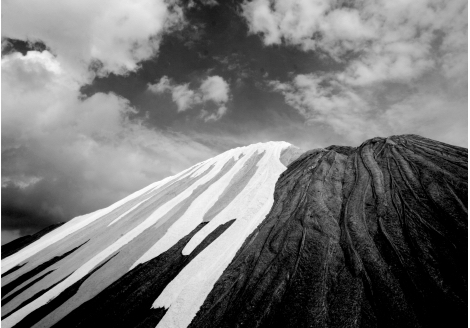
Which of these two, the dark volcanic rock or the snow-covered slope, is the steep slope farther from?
the dark volcanic rock

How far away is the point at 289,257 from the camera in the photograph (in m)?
9.08

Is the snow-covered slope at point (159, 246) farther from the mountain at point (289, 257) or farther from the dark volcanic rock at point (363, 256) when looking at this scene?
the dark volcanic rock at point (363, 256)

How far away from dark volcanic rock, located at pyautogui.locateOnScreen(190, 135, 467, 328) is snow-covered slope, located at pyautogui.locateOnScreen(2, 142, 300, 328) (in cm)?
114

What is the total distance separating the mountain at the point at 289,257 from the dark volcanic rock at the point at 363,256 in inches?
1.5

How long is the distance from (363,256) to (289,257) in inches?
104

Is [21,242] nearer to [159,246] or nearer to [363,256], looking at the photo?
[159,246]

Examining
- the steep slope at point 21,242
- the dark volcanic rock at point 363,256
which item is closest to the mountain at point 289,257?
the dark volcanic rock at point 363,256

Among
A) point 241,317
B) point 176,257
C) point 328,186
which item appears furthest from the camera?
point 328,186

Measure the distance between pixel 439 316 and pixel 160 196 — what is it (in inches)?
755

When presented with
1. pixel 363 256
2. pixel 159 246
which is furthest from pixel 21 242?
pixel 363 256

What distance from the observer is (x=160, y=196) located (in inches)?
819

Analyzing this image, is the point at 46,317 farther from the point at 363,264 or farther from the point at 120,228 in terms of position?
the point at 363,264

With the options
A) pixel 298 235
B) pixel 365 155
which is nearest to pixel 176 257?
pixel 298 235

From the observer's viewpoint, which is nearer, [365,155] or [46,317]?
[46,317]
